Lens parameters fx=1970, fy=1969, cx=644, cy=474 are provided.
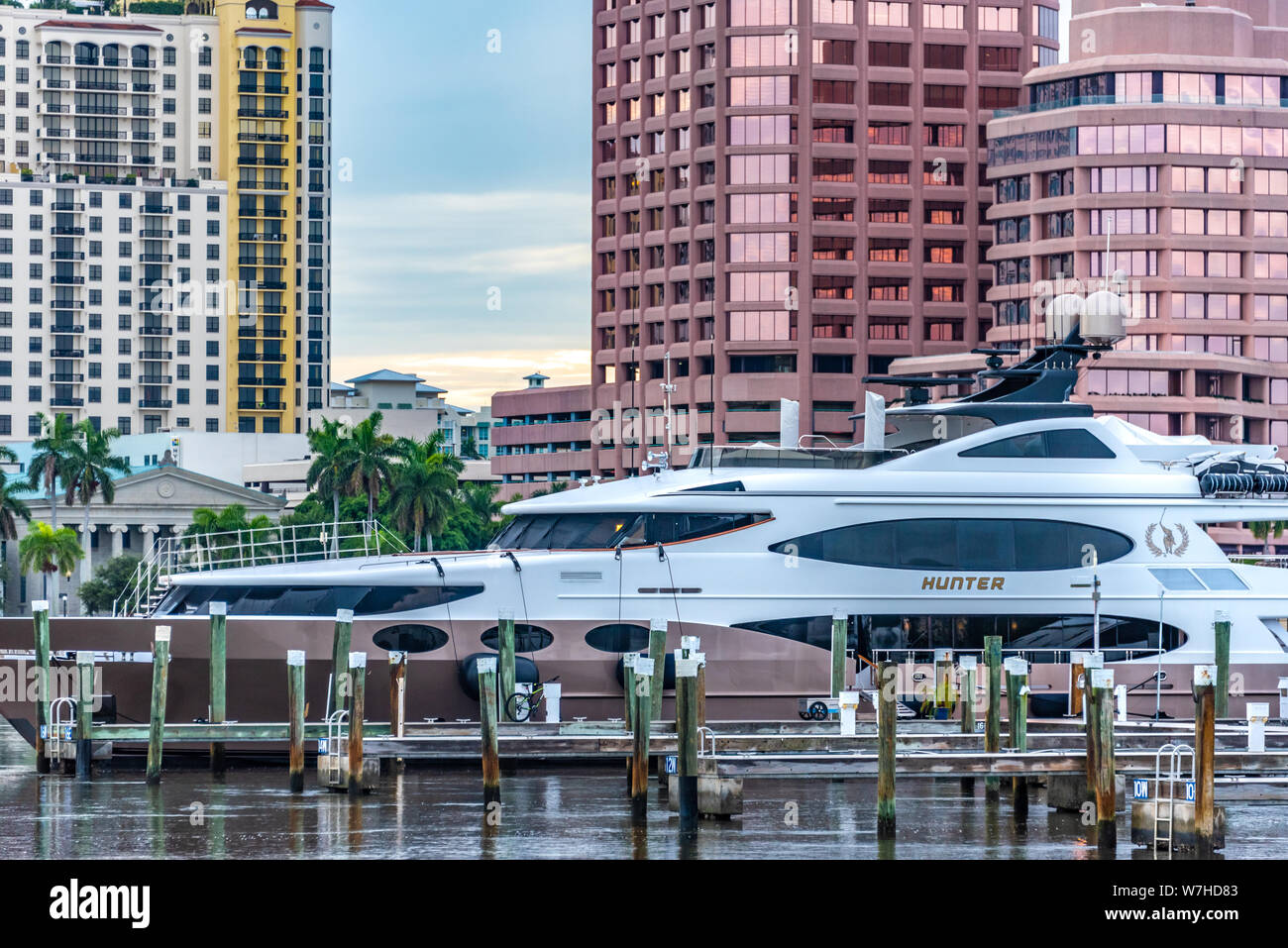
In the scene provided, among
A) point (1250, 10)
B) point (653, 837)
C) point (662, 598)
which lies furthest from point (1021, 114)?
point (653, 837)

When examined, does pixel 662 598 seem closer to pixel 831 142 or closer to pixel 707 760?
pixel 707 760

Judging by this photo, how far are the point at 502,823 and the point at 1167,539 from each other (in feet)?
42.6

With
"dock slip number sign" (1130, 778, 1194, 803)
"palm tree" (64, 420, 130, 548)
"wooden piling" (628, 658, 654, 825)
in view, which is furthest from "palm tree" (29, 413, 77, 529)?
"dock slip number sign" (1130, 778, 1194, 803)

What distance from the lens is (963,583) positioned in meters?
31.0

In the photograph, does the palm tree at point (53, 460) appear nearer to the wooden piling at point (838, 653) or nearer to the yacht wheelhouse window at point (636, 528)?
the yacht wheelhouse window at point (636, 528)

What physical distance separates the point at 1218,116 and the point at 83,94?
10035 centimetres

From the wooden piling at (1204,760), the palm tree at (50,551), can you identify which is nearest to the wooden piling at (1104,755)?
the wooden piling at (1204,760)

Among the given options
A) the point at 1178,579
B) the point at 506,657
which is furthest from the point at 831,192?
the point at 506,657

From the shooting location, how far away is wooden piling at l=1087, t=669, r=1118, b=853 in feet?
71.5

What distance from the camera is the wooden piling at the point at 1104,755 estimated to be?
2180 centimetres

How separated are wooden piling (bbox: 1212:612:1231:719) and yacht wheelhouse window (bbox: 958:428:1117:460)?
3.21 m

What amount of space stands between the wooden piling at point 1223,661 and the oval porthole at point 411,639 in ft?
38.9

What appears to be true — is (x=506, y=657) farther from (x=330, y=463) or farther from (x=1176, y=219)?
(x=1176, y=219)

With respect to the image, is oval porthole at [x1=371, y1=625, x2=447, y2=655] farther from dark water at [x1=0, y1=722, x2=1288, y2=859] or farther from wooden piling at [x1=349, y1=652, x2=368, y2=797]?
wooden piling at [x1=349, y1=652, x2=368, y2=797]
